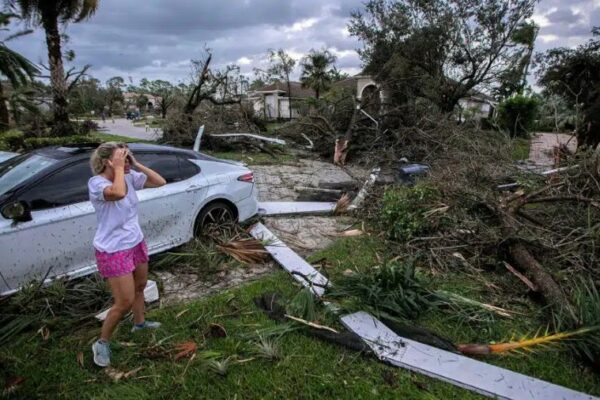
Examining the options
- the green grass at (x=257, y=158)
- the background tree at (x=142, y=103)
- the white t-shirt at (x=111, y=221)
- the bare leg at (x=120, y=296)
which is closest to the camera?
the white t-shirt at (x=111, y=221)

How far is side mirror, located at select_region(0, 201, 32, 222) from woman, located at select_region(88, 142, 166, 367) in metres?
1.09

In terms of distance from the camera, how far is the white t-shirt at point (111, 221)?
2644 millimetres

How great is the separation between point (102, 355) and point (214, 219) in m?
2.57

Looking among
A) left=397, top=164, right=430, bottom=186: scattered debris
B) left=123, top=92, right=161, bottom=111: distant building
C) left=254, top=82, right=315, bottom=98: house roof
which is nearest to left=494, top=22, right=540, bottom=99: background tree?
left=397, top=164, right=430, bottom=186: scattered debris

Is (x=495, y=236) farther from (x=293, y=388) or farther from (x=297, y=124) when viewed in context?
(x=297, y=124)

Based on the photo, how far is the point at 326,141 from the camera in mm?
14812

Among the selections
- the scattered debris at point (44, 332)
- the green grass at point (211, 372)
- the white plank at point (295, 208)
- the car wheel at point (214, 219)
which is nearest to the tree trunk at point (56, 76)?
the white plank at point (295, 208)

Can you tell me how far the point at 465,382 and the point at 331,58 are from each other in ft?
134

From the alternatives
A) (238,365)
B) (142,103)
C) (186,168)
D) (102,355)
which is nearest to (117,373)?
(102,355)

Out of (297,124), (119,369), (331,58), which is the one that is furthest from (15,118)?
(331,58)

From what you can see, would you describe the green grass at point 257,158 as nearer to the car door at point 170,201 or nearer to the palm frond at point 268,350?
the car door at point 170,201

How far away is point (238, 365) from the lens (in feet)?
9.77

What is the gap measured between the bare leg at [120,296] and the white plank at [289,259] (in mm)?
1741

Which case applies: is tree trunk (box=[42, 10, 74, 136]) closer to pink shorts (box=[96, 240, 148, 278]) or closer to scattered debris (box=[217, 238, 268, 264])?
scattered debris (box=[217, 238, 268, 264])
